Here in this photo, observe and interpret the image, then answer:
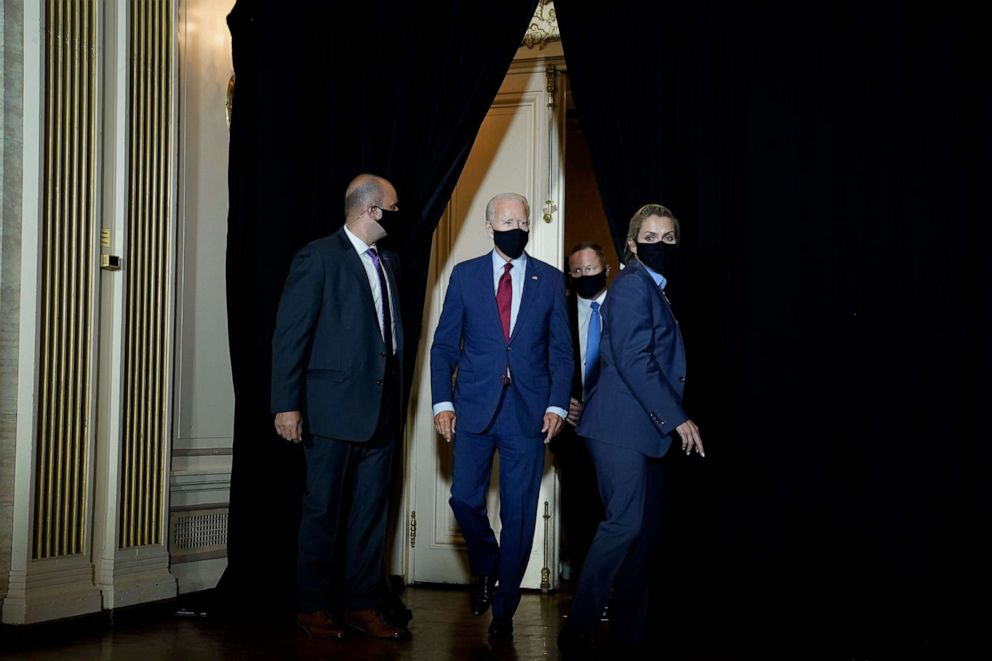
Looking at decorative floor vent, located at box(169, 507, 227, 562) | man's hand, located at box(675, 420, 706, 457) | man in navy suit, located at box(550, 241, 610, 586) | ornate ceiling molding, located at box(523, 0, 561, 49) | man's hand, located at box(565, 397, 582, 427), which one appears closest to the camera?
→ man's hand, located at box(675, 420, 706, 457)

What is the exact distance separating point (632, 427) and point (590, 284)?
132cm

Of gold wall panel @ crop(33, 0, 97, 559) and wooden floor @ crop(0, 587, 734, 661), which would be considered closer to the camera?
wooden floor @ crop(0, 587, 734, 661)

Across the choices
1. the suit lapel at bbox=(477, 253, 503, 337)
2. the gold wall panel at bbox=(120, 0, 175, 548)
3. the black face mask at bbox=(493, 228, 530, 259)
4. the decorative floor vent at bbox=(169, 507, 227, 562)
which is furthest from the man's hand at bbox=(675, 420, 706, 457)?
the decorative floor vent at bbox=(169, 507, 227, 562)

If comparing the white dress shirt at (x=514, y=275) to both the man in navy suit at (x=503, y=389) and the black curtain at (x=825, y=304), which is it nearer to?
the man in navy suit at (x=503, y=389)

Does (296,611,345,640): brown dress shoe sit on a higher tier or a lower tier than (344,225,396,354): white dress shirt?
lower

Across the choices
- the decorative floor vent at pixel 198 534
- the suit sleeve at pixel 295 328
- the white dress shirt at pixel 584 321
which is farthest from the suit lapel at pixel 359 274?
the decorative floor vent at pixel 198 534

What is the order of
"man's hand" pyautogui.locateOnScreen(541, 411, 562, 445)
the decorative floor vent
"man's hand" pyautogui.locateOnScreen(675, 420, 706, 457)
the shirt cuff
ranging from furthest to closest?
the decorative floor vent → the shirt cuff → "man's hand" pyautogui.locateOnScreen(541, 411, 562, 445) → "man's hand" pyautogui.locateOnScreen(675, 420, 706, 457)

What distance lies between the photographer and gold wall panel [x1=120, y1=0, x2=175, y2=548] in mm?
4625

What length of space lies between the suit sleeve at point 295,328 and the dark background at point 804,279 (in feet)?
2.08

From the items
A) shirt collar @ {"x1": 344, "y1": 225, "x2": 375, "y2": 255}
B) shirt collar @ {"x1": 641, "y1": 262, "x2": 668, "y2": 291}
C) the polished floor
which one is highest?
shirt collar @ {"x1": 344, "y1": 225, "x2": 375, "y2": 255}

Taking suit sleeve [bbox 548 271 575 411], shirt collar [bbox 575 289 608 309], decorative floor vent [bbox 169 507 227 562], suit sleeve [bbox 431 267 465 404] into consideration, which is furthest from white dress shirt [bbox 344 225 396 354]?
decorative floor vent [bbox 169 507 227 562]

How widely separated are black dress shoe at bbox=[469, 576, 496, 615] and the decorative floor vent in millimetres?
1505

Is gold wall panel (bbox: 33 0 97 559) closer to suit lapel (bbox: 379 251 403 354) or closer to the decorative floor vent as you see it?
the decorative floor vent

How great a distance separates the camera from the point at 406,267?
471 centimetres
